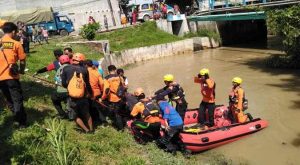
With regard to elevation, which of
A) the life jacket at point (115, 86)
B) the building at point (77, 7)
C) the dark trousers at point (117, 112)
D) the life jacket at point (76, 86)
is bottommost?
the dark trousers at point (117, 112)

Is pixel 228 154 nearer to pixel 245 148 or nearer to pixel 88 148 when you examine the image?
pixel 245 148

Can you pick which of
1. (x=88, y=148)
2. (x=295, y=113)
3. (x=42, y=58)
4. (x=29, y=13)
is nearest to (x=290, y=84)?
(x=295, y=113)

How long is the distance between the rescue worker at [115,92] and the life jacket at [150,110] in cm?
100

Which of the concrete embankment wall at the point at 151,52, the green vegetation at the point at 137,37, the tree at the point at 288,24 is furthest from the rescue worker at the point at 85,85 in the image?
the green vegetation at the point at 137,37

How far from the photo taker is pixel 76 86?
24.9 ft

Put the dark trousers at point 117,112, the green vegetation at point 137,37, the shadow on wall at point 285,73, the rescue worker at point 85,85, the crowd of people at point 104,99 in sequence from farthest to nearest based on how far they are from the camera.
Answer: the green vegetation at point 137,37
the shadow on wall at point 285,73
the dark trousers at point 117,112
the rescue worker at point 85,85
the crowd of people at point 104,99

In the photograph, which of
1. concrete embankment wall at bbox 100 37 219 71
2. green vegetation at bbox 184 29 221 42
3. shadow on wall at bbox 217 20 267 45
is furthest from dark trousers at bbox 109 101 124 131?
shadow on wall at bbox 217 20 267 45

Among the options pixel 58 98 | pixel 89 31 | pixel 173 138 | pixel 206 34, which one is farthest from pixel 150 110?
pixel 206 34

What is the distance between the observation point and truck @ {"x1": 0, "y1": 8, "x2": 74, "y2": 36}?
32.4 meters

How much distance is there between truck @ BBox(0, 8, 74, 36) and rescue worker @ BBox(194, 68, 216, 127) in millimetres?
24108

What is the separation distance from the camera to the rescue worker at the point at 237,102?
10016 millimetres

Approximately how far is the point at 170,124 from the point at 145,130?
60 centimetres

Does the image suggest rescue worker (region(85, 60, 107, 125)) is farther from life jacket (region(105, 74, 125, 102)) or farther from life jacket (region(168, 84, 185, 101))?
life jacket (region(168, 84, 185, 101))

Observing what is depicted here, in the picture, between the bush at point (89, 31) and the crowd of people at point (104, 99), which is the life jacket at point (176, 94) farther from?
the bush at point (89, 31)
